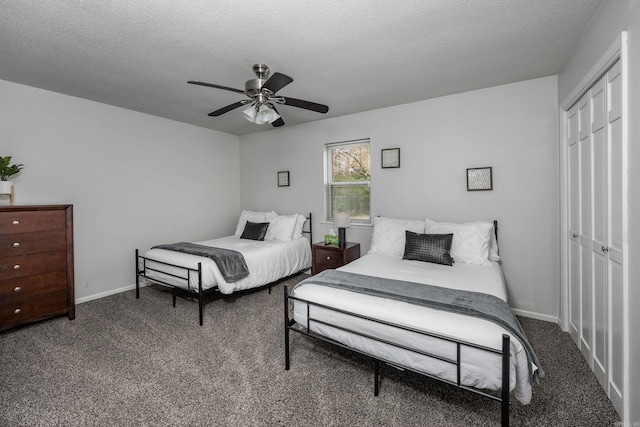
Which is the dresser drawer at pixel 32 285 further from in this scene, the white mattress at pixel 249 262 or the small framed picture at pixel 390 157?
the small framed picture at pixel 390 157

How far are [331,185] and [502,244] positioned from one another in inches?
97.5

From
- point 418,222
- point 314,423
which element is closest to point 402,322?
point 314,423

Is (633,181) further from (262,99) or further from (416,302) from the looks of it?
(262,99)

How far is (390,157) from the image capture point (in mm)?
3900

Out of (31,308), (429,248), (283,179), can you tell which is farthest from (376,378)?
(283,179)

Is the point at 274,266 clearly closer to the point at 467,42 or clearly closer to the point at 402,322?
the point at 402,322

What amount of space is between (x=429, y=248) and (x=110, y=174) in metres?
4.14

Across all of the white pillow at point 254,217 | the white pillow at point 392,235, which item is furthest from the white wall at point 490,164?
the white pillow at point 254,217

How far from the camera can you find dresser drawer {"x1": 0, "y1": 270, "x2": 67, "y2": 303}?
272 cm

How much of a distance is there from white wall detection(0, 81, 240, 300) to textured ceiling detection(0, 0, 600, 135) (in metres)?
0.37

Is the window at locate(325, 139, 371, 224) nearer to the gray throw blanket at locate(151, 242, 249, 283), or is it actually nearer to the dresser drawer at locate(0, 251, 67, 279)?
the gray throw blanket at locate(151, 242, 249, 283)

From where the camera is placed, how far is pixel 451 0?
→ 182 cm

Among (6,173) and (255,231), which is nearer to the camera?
(6,173)

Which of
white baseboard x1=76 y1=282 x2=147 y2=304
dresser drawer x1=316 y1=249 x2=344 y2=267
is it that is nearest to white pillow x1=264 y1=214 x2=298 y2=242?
dresser drawer x1=316 y1=249 x2=344 y2=267
